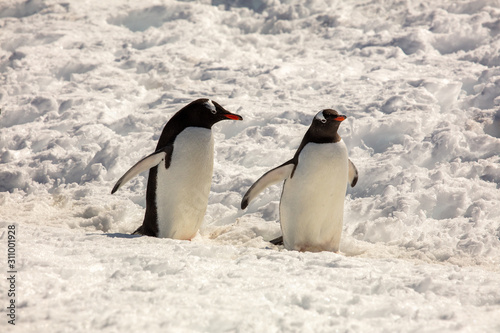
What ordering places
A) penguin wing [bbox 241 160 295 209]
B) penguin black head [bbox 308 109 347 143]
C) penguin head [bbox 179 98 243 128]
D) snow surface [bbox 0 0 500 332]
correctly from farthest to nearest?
1. penguin head [bbox 179 98 243 128]
2. penguin wing [bbox 241 160 295 209]
3. penguin black head [bbox 308 109 347 143]
4. snow surface [bbox 0 0 500 332]

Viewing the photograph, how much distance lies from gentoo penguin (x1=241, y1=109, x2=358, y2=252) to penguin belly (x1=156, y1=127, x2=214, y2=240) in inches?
15.6

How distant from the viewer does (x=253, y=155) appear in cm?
498

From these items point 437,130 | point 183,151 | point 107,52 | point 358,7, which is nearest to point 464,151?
point 437,130

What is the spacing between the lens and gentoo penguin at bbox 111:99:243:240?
3537 mm

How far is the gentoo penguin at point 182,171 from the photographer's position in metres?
3.54

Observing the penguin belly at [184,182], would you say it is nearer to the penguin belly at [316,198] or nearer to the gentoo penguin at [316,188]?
the gentoo penguin at [316,188]

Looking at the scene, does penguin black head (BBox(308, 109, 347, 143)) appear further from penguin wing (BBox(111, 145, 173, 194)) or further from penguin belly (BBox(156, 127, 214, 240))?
penguin wing (BBox(111, 145, 173, 194))

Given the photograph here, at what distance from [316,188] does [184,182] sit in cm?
91

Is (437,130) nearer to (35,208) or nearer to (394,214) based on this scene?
(394,214)

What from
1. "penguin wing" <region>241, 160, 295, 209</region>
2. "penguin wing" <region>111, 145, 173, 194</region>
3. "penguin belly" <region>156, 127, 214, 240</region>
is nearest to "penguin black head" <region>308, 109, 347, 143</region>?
"penguin wing" <region>241, 160, 295, 209</region>

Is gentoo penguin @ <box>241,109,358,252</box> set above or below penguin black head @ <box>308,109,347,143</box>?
below

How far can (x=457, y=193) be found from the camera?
13.1 feet

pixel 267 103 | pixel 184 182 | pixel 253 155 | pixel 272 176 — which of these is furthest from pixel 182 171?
pixel 267 103

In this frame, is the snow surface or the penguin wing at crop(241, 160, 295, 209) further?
the penguin wing at crop(241, 160, 295, 209)
